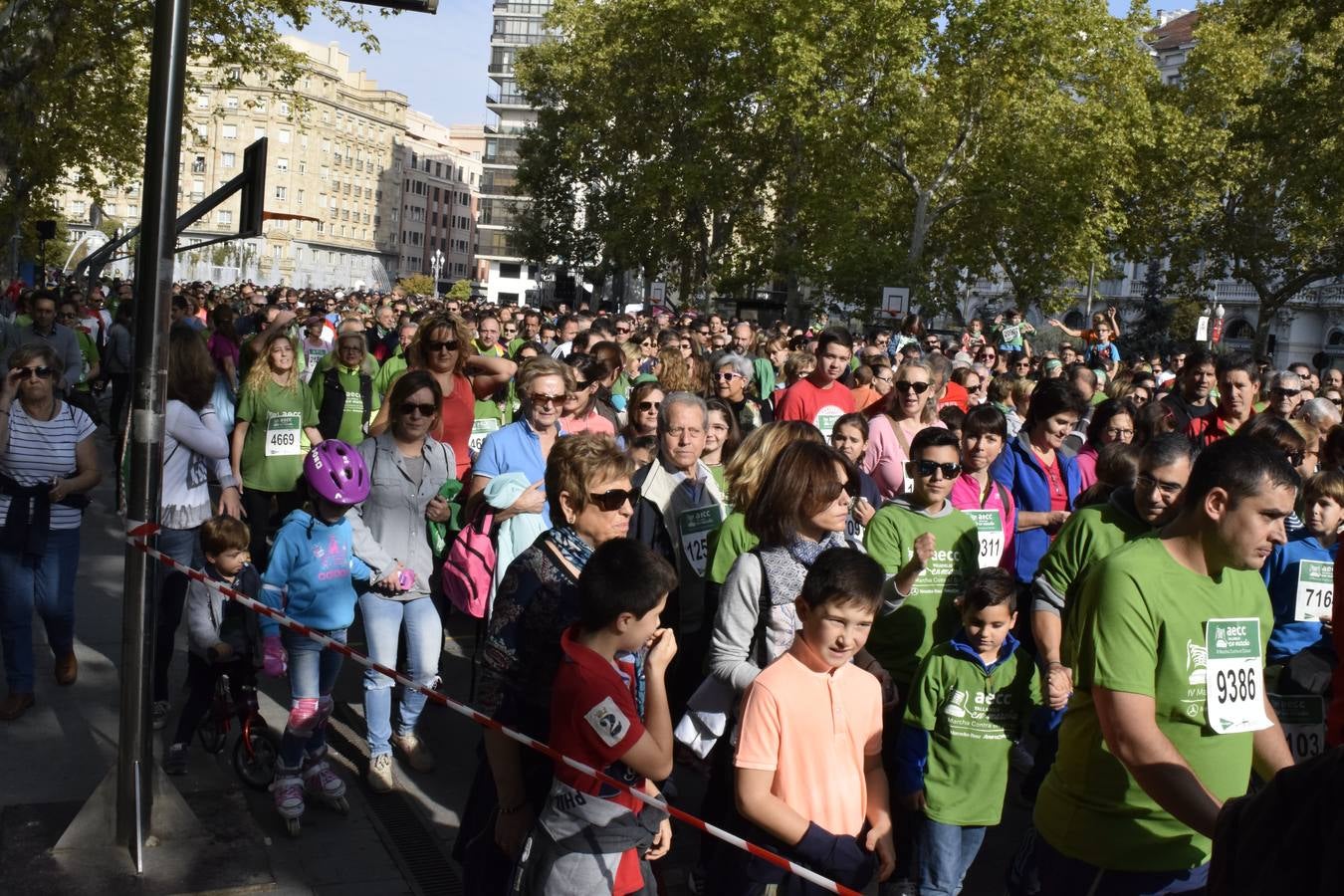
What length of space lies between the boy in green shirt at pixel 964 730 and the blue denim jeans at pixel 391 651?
7.64 ft

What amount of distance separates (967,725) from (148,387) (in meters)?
2.99

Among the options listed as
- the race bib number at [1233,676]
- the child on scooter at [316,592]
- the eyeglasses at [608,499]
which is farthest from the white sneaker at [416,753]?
the race bib number at [1233,676]

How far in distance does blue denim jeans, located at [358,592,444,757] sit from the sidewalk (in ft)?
0.97

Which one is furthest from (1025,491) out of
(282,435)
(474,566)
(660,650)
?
(282,435)

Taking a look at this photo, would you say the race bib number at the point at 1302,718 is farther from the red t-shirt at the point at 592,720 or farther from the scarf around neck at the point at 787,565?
the red t-shirt at the point at 592,720

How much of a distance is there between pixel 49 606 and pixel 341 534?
6.80 ft

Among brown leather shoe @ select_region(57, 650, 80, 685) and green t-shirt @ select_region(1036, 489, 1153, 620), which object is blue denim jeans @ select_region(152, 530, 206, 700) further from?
green t-shirt @ select_region(1036, 489, 1153, 620)

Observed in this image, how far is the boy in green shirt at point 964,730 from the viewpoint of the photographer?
4.69m

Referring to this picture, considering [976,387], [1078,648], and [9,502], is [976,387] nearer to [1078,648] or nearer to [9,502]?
[9,502]

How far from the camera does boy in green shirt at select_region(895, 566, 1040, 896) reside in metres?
4.69

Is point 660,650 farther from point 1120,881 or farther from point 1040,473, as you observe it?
point 1040,473

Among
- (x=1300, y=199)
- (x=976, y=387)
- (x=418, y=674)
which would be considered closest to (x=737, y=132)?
(x=1300, y=199)

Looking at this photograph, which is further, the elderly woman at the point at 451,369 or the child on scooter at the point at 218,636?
the elderly woman at the point at 451,369

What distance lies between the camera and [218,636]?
20.2 ft
